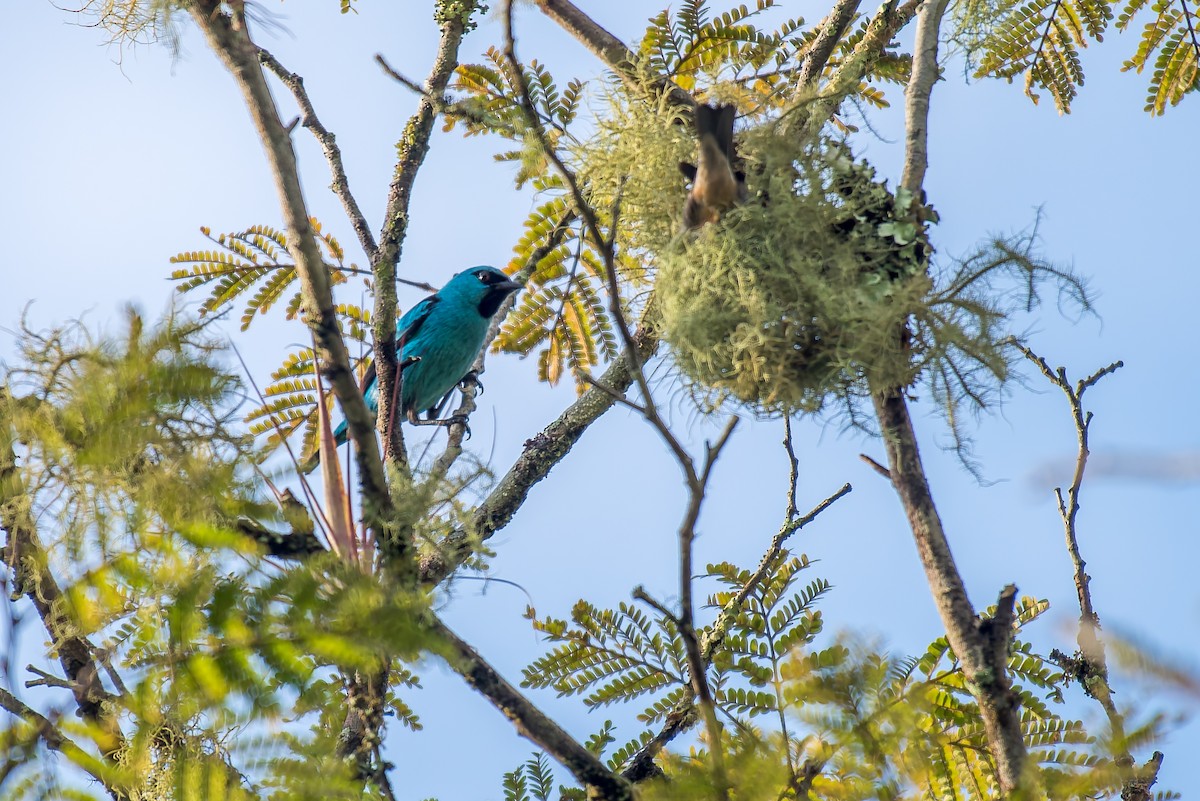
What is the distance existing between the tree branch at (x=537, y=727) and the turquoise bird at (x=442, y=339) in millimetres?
3547

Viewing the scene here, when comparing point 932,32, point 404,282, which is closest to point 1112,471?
point 932,32

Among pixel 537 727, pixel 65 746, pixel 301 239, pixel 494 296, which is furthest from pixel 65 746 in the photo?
pixel 494 296

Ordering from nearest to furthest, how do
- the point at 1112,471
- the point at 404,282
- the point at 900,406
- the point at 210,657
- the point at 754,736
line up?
1. the point at 1112,471
2. the point at 210,657
3. the point at 754,736
4. the point at 900,406
5. the point at 404,282

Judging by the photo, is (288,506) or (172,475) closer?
(172,475)

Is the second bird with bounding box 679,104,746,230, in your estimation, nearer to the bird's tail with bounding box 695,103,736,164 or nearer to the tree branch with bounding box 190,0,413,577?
the bird's tail with bounding box 695,103,736,164

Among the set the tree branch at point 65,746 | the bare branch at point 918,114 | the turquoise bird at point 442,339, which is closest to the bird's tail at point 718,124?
the bare branch at point 918,114

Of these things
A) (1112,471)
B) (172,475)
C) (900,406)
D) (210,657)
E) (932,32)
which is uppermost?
(932,32)

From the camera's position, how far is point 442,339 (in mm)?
6801

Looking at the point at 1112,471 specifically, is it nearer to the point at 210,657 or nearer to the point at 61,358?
the point at 210,657

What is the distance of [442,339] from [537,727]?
161 inches

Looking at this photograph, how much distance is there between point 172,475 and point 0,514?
1.89 feet

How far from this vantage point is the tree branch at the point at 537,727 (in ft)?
9.59

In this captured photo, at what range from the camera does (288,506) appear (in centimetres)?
294

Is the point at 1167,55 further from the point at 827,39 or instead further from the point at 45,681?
the point at 45,681
